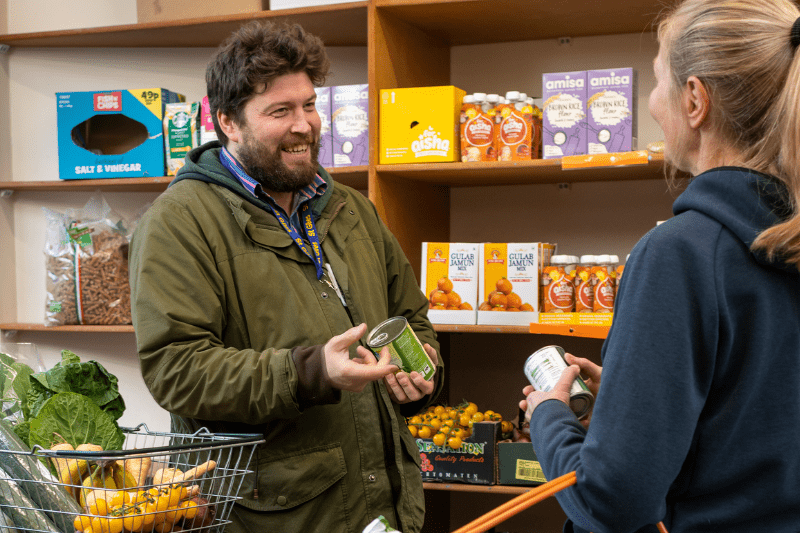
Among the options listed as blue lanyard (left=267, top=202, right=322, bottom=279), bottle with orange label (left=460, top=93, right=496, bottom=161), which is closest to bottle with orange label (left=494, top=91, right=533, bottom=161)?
bottle with orange label (left=460, top=93, right=496, bottom=161)

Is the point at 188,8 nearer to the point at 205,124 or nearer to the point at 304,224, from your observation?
the point at 205,124

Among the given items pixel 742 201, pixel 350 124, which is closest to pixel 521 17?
pixel 350 124

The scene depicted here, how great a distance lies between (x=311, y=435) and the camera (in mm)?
1521

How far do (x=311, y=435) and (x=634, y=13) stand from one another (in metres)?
1.83

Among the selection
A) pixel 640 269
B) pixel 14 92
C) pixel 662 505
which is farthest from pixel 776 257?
pixel 14 92

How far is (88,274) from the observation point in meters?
2.89

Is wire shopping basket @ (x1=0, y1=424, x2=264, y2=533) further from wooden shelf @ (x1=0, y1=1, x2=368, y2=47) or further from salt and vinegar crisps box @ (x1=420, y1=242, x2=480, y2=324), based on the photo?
wooden shelf @ (x1=0, y1=1, x2=368, y2=47)

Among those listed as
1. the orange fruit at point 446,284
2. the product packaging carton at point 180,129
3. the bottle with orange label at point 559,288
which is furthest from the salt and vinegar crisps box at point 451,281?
the product packaging carton at point 180,129

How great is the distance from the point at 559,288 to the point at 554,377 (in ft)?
4.34

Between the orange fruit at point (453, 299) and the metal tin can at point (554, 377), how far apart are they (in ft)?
4.45

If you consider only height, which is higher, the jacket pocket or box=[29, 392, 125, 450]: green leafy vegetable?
box=[29, 392, 125, 450]: green leafy vegetable

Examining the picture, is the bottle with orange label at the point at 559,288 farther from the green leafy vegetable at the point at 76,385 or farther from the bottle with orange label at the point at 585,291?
the green leafy vegetable at the point at 76,385

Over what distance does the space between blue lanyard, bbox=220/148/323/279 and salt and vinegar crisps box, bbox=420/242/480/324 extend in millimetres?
799

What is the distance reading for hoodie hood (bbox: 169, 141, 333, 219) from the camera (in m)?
1.62
